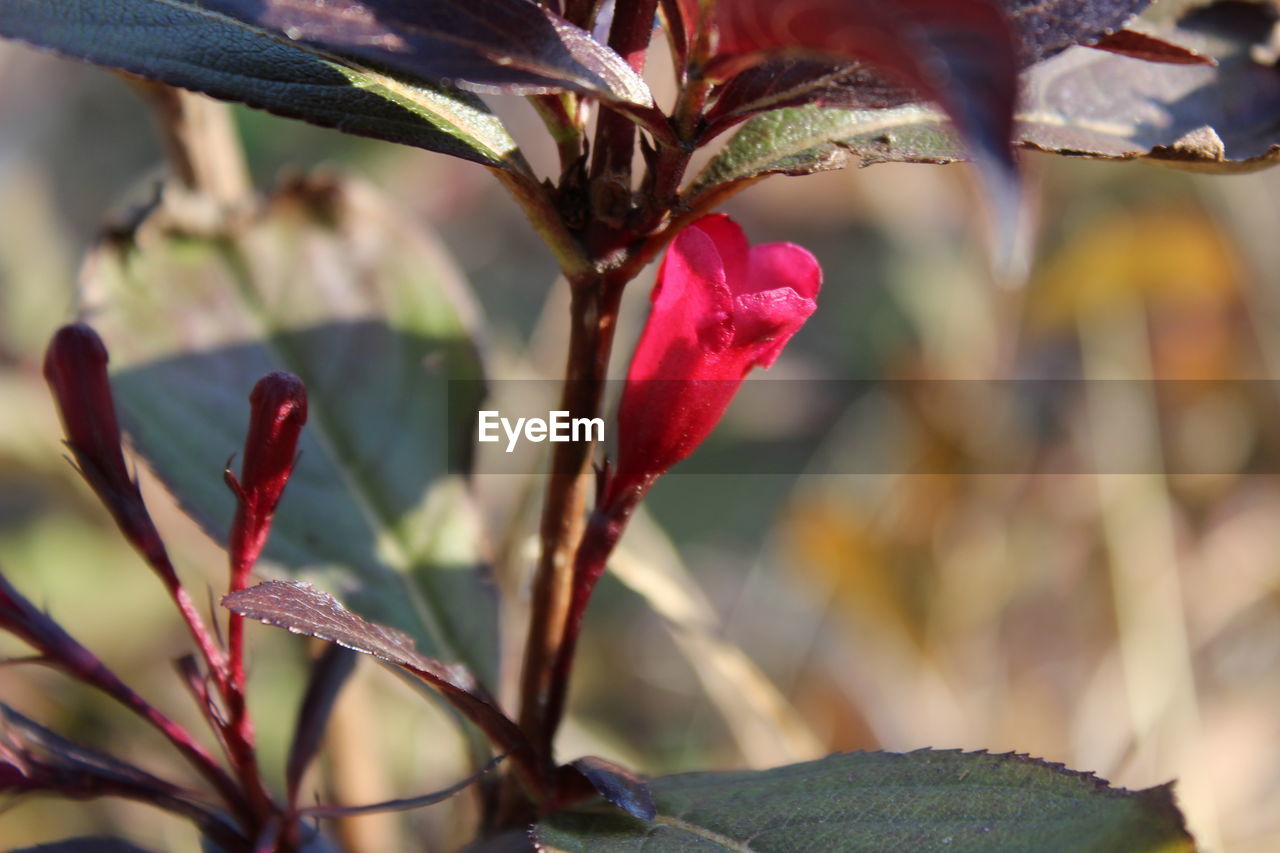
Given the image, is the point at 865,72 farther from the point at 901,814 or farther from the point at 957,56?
the point at 901,814

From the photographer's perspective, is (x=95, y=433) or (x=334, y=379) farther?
(x=334, y=379)

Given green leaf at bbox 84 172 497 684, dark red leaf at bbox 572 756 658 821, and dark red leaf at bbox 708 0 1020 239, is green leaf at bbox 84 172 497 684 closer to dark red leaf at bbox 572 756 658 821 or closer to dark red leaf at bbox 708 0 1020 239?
dark red leaf at bbox 572 756 658 821

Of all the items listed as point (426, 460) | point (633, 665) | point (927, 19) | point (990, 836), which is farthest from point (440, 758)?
point (927, 19)

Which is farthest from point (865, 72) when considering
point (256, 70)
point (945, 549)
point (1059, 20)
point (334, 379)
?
point (945, 549)

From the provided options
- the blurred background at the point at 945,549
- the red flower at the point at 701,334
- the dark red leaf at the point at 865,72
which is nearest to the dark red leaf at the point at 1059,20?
the dark red leaf at the point at 865,72

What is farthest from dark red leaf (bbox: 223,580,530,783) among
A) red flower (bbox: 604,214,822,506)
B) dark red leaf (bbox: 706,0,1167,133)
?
dark red leaf (bbox: 706,0,1167,133)
